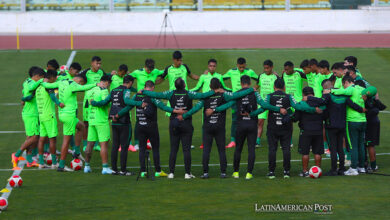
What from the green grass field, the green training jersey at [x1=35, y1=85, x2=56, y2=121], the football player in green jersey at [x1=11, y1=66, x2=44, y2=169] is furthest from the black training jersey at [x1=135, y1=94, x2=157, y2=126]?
the football player in green jersey at [x1=11, y1=66, x2=44, y2=169]

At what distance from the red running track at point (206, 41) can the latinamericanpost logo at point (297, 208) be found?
27863 millimetres

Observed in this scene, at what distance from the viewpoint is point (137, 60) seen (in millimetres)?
34750

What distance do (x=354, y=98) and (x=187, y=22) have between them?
31.1 m

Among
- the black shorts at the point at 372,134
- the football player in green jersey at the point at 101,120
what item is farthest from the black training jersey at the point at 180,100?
the black shorts at the point at 372,134

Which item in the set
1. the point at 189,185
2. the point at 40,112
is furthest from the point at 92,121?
the point at 189,185

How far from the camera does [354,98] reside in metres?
15.2

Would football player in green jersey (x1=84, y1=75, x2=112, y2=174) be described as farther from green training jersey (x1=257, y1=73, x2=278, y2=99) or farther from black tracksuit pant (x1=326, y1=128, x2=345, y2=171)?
black tracksuit pant (x1=326, y1=128, x2=345, y2=171)

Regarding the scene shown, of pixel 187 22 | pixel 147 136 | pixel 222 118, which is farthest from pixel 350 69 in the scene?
pixel 187 22

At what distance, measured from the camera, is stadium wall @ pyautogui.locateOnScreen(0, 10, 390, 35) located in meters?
45.4

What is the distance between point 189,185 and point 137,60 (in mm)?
21108

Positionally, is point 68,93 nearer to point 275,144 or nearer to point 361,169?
point 275,144

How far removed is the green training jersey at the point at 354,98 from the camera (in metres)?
15.1

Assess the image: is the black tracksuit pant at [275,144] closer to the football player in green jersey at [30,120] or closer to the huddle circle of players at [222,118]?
the huddle circle of players at [222,118]

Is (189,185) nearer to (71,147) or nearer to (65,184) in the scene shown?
(65,184)
